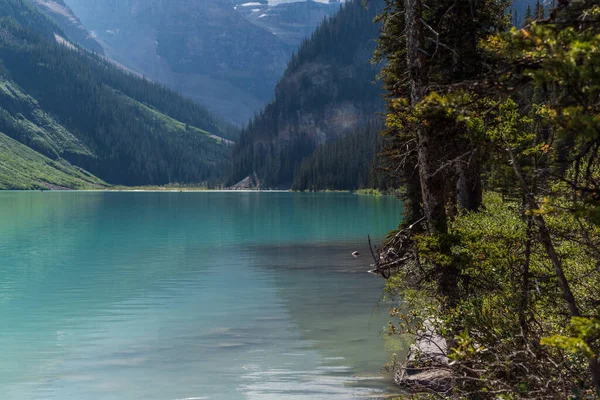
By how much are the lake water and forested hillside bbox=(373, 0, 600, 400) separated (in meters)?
4.35

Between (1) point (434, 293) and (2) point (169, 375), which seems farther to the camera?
(2) point (169, 375)

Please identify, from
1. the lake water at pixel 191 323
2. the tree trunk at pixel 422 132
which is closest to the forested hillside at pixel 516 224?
the tree trunk at pixel 422 132

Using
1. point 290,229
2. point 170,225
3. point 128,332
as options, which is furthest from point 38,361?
point 170,225

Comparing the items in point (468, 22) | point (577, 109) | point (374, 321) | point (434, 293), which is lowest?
point (374, 321)

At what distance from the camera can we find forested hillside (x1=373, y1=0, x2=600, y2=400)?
6.84 metres

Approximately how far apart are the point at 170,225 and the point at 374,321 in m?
55.1

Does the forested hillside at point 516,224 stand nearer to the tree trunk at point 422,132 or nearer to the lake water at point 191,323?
the tree trunk at point 422,132

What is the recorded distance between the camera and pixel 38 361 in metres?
20.2

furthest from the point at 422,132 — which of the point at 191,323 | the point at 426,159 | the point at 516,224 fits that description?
the point at 191,323

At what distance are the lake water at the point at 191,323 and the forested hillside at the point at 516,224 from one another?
14.3 ft

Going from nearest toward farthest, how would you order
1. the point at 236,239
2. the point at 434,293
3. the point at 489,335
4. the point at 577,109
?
1. the point at 577,109
2. the point at 489,335
3. the point at 434,293
4. the point at 236,239

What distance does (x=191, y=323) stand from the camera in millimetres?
25344

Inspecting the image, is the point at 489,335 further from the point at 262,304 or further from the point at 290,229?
the point at 290,229

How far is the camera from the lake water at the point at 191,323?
17.9 m
